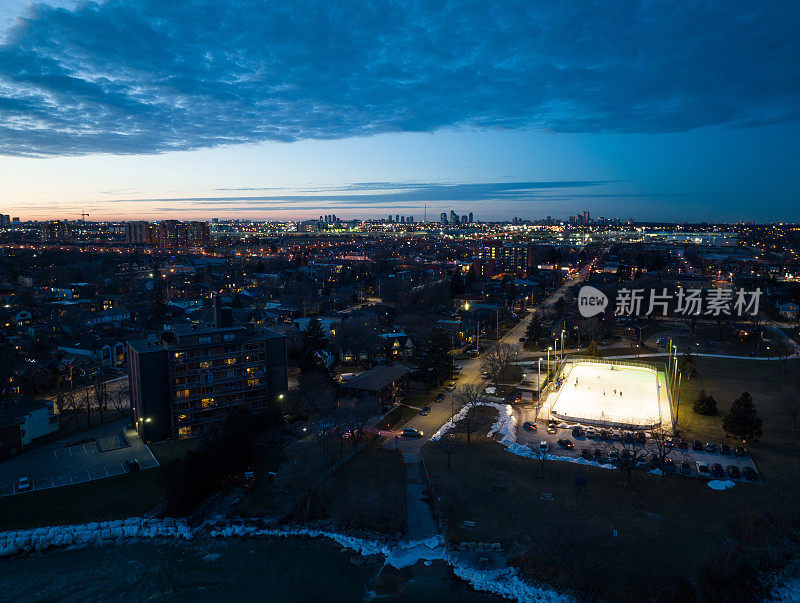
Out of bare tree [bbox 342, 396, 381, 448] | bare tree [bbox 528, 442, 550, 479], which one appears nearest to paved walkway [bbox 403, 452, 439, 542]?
bare tree [bbox 342, 396, 381, 448]

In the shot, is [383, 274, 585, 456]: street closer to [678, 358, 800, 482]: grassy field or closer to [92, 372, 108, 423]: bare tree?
[678, 358, 800, 482]: grassy field

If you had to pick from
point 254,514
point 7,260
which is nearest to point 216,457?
point 254,514

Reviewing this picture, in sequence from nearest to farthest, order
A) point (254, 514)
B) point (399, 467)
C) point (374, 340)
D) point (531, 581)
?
point (531, 581) < point (254, 514) < point (399, 467) < point (374, 340)

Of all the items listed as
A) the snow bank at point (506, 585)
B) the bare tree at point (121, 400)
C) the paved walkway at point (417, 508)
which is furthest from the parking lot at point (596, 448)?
the bare tree at point (121, 400)

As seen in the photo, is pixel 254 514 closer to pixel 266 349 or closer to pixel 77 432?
pixel 266 349

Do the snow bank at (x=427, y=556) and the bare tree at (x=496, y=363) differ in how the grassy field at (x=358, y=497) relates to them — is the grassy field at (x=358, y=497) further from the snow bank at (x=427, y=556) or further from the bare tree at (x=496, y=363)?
the bare tree at (x=496, y=363)

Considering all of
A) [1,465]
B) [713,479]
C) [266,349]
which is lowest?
[1,465]
